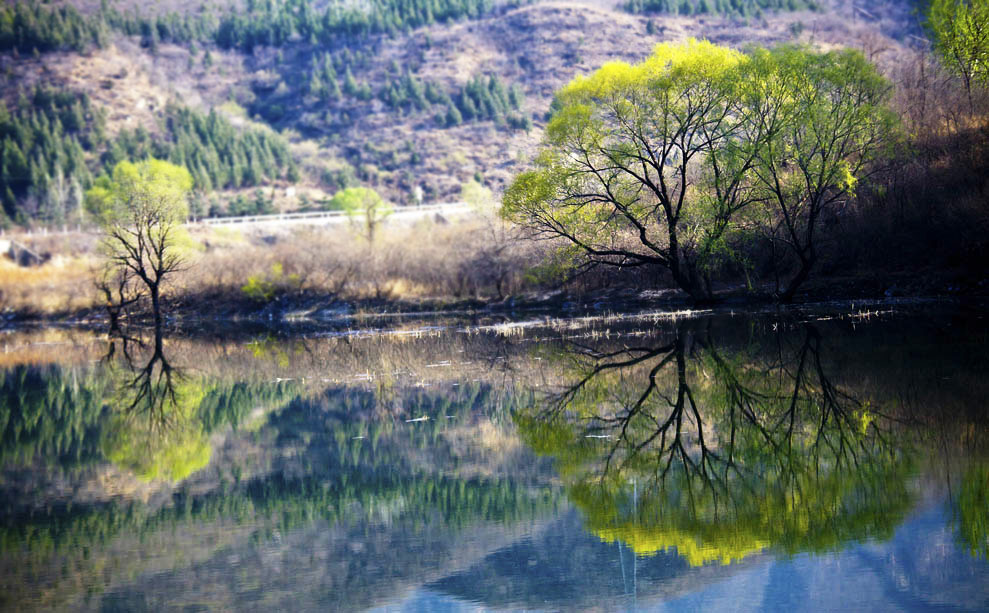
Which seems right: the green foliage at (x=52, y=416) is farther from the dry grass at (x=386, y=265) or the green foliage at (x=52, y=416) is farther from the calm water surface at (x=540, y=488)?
the dry grass at (x=386, y=265)

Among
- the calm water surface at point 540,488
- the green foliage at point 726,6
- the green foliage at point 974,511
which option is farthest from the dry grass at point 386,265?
the green foliage at point 726,6

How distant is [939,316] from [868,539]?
21.0m

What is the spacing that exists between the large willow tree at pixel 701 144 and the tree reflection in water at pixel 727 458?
18.3 meters

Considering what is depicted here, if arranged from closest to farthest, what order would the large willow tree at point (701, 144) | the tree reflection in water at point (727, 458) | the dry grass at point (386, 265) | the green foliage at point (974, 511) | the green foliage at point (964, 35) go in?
1. the green foliage at point (974, 511)
2. the tree reflection in water at point (727, 458)
3. the large willow tree at point (701, 144)
4. the green foliage at point (964, 35)
5. the dry grass at point (386, 265)

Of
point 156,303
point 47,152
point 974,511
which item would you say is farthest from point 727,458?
point 47,152

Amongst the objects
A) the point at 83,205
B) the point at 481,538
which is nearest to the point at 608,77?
the point at 481,538

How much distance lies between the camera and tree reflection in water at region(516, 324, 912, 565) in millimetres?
9070

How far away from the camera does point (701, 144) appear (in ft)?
121

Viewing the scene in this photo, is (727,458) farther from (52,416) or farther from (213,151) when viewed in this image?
(213,151)

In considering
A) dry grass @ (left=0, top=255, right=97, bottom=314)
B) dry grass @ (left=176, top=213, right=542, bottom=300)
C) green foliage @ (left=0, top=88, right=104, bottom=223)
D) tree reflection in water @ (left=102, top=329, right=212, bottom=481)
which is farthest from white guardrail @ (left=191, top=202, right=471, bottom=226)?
tree reflection in water @ (left=102, top=329, right=212, bottom=481)

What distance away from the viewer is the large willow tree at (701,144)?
35.1 meters

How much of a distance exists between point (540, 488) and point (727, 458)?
2.45 metres

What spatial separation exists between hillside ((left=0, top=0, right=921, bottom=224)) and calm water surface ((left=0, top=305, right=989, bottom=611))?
101049 millimetres

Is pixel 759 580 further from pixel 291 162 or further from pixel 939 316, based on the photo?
pixel 291 162
